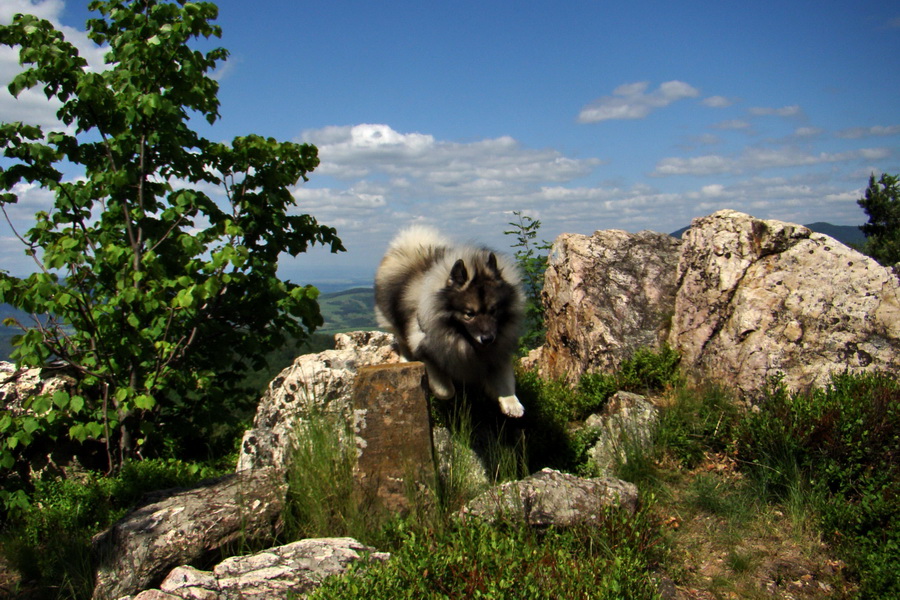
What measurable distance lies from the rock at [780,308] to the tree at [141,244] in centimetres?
418

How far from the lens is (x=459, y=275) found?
5168 millimetres

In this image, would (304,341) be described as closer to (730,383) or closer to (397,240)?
(397,240)

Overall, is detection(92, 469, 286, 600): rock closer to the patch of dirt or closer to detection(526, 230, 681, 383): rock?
the patch of dirt

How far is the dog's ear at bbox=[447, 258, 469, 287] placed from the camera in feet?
16.8

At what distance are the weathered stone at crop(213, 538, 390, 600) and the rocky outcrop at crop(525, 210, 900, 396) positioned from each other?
161 inches

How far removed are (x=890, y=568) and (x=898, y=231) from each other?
18345 mm

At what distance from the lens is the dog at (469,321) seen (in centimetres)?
513

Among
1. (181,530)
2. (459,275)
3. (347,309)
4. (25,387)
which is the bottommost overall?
(347,309)

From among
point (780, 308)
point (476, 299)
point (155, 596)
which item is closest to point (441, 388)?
point (476, 299)

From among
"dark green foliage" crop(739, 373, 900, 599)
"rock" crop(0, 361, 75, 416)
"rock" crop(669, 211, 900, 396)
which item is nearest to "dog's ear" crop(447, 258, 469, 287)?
"dark green foliage" crop(739, 373, 900, 599)

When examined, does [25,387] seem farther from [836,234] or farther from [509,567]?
[836,234]

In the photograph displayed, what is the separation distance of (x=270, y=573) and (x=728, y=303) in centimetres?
522

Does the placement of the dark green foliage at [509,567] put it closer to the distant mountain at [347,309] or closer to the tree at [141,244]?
the tree at [141,244]

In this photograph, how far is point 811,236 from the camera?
20.5 feet
